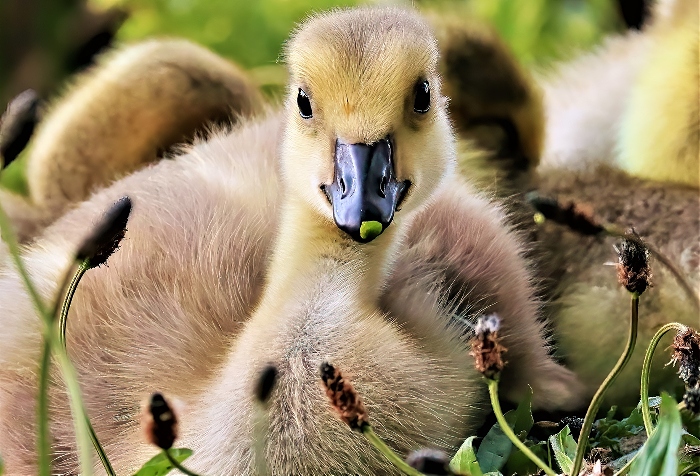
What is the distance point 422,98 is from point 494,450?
0.40m

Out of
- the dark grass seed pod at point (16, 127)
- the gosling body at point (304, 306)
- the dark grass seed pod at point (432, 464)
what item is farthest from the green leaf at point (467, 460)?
the dark grass seed pod at point (16, 127)

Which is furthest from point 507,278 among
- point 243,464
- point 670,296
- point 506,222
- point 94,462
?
point 94,462

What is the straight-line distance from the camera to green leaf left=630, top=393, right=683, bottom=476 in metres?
0.80

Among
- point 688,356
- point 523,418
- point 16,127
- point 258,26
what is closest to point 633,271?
point 688,356

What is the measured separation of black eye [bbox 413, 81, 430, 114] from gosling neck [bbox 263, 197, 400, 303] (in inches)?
5.1

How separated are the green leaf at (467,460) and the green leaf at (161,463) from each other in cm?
27

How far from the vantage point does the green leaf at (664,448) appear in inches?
31.5

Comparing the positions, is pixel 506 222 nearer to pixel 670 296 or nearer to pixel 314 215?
pixel 670 296

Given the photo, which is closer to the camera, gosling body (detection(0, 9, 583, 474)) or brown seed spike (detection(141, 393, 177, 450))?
brown seed spike (detection(141, 393, 177, 450))

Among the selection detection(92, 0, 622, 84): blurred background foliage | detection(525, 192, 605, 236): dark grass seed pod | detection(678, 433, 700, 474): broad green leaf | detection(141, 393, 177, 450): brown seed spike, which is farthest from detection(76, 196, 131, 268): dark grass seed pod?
detection(92, 0, 622, 84): blurred background foliage

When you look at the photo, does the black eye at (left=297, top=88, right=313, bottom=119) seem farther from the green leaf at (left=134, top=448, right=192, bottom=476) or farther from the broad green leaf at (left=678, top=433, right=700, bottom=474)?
the broad green leaf at (left=678, top=433, right=700, bottom=474)

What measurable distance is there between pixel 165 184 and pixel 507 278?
0.47 m

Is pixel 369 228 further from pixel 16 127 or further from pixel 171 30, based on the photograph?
pixel 171 30

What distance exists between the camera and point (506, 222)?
1398 millimetres
